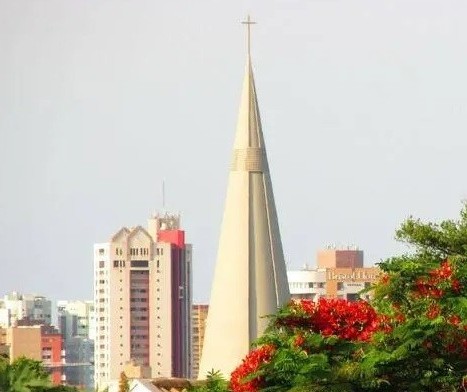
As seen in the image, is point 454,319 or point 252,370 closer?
point 252,370

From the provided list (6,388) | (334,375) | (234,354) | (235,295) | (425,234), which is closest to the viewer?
(6,388)

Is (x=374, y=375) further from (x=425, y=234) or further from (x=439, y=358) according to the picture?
(x=425, y=234)

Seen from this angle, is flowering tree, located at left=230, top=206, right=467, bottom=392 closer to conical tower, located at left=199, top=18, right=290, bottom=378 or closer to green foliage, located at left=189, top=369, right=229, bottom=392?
green foliage, located at left=189, top=369, right=229, bottom=392

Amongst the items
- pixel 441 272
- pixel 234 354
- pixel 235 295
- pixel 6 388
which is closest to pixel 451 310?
pixel 441 272

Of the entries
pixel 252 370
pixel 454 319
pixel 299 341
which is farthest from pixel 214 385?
pixel 252 370

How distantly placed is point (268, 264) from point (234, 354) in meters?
11.2

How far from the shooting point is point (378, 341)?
29.2 metres

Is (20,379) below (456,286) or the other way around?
below

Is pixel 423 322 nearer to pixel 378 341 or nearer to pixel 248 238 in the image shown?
pixel 378 341

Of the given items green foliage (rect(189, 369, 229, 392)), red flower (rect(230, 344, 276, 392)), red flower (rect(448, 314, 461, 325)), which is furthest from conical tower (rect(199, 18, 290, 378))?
red flower (rect(230, 344, 276, 392))

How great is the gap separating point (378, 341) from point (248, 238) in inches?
3195

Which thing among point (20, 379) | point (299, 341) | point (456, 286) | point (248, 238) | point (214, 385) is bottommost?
point (20, 379)

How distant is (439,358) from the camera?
29219 millimetres

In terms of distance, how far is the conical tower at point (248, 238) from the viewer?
108 meters
